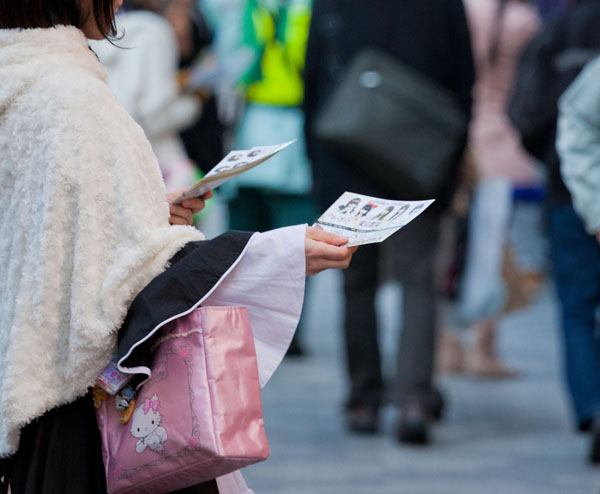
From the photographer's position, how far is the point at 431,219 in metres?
5.22

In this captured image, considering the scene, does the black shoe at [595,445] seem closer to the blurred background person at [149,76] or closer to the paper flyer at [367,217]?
the blurred background person at [149,76]

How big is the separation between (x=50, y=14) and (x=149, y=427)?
0.82 metres

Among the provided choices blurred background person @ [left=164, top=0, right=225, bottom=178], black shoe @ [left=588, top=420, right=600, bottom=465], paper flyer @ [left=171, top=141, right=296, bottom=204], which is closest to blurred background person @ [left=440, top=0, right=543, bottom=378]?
black shoe @ [left=588, top=420, right=600, bottom=465]

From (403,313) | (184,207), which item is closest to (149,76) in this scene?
(403,313)

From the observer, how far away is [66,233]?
212 centimetres

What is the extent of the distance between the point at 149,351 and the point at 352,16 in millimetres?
3323

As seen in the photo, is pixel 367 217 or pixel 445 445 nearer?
pixel 367 217

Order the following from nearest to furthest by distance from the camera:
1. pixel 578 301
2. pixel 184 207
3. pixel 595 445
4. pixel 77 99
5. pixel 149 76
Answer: pixel 77 99 < pixel 184 207 < pixel 595 445 < pixel 578 301 < pixel 149 76

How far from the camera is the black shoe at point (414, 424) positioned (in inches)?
196

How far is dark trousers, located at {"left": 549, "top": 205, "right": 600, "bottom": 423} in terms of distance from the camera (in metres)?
4.76

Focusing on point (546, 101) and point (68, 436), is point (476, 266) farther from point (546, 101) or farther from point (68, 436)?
point (68, 436)

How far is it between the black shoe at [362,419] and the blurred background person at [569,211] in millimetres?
891

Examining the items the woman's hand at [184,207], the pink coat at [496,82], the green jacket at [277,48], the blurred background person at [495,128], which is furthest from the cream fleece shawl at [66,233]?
the pink coat at [496,82]

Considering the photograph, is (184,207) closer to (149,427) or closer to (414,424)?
(149,427)
